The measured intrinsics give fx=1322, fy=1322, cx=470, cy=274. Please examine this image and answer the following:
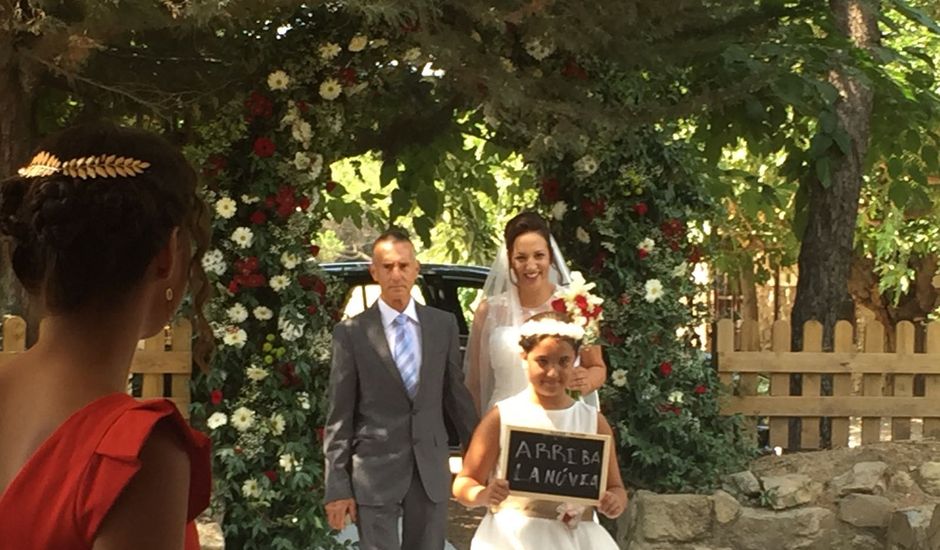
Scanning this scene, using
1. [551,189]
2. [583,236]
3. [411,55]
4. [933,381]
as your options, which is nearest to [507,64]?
[411,55]

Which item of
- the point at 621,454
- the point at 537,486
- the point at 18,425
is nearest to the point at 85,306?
the point at 18,425

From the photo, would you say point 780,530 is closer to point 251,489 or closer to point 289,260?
point 251,489

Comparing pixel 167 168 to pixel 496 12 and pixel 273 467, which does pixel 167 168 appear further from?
pixel 273 467

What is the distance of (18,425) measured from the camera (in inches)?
56.5

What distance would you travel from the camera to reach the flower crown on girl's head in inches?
179

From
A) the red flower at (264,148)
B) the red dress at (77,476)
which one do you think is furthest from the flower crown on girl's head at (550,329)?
the red dress at (77,476)

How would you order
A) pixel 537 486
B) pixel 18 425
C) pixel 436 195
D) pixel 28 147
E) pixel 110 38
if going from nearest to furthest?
pixel 18 425 → pixel 537 486 → pixel 110 38 → pixel 28 147 → pixel 436 195

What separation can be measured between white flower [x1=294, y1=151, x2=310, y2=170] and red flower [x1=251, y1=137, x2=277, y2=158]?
0.13 meters

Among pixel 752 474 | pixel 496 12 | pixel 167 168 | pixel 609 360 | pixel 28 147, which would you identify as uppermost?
pixel 496 12

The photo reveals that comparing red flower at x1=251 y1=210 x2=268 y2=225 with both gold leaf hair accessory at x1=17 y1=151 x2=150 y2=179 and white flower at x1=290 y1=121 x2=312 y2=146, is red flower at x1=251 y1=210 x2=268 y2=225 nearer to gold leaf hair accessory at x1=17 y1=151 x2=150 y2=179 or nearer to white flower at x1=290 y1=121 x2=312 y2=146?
white flower at x1=290 y1=121 x2=312 y2=146

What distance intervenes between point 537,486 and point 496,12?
2546 millimetres

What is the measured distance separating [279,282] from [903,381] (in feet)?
13.1

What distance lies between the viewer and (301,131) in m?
7.06

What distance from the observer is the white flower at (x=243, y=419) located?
6863 mm
